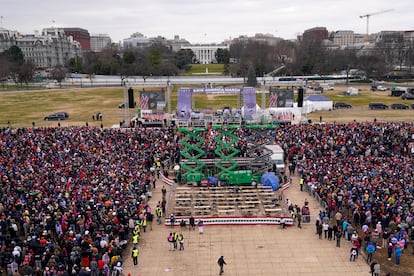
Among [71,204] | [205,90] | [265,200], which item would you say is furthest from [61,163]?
[265,200]

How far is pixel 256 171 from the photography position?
85.4 ft

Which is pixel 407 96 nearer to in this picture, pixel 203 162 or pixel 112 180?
pixel 203 162

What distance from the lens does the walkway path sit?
16.2 m

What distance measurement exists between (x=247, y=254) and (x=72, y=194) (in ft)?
31.7

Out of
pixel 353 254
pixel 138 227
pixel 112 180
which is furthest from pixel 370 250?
pixel 112 180

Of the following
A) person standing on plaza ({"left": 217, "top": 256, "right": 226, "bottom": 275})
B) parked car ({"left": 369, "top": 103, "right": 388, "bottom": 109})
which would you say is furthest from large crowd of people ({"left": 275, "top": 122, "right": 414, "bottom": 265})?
parked car ({"left": 369, "top": 103, "right": 388, "bottom": 109})

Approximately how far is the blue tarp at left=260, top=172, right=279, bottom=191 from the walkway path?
14.9ft

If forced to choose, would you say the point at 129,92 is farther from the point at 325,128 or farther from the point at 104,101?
the point at 104,101

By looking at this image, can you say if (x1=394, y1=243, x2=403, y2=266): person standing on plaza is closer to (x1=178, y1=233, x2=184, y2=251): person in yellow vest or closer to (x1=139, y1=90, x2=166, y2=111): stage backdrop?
(x1=178, y1=233, x2=184, y2=251): person in yellow vest

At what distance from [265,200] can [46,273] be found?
12245mm

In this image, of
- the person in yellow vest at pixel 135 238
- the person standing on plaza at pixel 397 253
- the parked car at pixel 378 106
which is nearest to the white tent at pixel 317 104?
the parked car at pixel 378 106

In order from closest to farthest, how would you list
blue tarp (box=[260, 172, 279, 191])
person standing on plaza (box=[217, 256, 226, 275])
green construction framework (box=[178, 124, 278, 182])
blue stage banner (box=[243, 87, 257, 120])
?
person standing on plaza (box=[217, 256, 226, 275]) → blue tarp (box=[260, 172, 279, 191]) → green construction framework (box=[178, 124, 278, 182]) → blue stage banner (box=[243, 87, 257, 120])

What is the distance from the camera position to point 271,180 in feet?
79.9

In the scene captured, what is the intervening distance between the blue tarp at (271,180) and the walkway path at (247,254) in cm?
453
